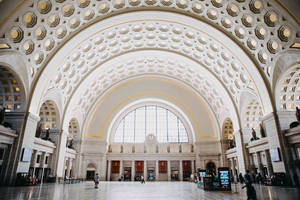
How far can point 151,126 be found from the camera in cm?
3731

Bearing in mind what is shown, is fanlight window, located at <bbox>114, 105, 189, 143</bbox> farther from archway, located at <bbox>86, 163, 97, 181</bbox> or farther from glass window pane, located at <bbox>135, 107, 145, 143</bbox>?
archway, located at <bbox>86, 163, 97, 181</bbox>

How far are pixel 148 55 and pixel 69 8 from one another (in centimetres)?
1359

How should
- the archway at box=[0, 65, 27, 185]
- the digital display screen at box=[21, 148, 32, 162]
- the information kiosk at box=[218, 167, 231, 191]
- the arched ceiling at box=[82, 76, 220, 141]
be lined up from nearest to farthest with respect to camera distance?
the information kiosk at box=[218, 167, 231, 191] → the archway at box=[0, 65, 27, 185] → the digital display screen at box=[21, 148, 32, 162] → the arched ceiling at box=[82, 76, 220, 141]

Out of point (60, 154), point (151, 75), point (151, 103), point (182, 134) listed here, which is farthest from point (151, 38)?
point (182, 134)

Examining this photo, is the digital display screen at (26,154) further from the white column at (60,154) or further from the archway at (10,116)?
the white column at (60,154)

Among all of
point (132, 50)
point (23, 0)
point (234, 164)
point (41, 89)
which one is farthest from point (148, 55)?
point (234, 164)

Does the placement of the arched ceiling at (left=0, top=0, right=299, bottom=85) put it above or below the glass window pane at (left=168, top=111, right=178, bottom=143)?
above

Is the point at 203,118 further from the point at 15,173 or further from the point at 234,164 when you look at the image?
the point at 15,173

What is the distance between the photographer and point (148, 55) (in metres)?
28.5

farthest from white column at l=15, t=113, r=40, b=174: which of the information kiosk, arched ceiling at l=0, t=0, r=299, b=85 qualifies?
the information kiosk

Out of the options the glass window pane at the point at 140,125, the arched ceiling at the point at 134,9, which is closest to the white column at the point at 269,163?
the arched ceiling at the point at 134,9

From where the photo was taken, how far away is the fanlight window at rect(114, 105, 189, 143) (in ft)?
120

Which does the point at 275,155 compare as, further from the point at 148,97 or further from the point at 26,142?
the point at 148,97

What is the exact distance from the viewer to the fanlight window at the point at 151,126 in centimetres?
3656
